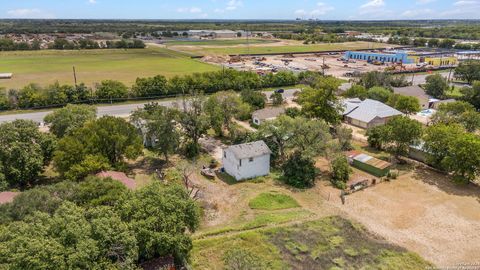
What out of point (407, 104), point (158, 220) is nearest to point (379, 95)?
point (407, 104)

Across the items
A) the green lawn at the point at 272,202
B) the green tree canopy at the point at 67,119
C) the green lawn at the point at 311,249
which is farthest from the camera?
the green tree canopy at the point at 67,119

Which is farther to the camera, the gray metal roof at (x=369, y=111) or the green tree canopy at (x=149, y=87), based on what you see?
the green tree canopy at (x=149, y=87)

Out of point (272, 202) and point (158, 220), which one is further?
point (272, 202)

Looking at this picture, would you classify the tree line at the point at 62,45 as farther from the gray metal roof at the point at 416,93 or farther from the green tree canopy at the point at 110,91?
the gray metal roof at the point at 416,93

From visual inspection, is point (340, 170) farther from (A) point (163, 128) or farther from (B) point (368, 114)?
(B) point (368, 114)

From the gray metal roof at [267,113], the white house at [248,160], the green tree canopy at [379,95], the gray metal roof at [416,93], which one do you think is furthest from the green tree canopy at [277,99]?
the white house at [248,160]

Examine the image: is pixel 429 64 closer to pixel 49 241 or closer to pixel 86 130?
pixel 86 130

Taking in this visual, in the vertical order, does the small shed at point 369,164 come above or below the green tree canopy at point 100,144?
below
